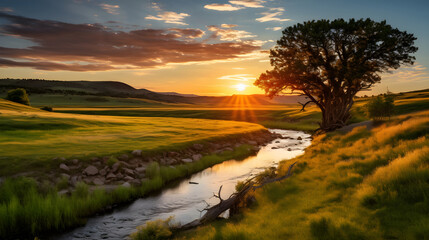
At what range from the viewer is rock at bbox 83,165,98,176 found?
17.8 meters

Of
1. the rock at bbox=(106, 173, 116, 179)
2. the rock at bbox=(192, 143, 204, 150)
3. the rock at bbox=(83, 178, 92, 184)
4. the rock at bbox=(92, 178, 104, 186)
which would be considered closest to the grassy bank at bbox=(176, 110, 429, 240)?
the rock at bbox=(92, 178, 104, 186)

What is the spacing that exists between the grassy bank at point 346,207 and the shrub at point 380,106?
1824 cm

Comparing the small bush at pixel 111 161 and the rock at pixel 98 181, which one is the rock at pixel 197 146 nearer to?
the small bush at pixel 111 161

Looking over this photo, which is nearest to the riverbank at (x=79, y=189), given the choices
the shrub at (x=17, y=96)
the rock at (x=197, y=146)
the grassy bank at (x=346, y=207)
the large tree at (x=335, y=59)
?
the rock at (x=197, y=146)

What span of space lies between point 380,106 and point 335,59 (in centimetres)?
954

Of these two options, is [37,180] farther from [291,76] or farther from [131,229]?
[291,76]

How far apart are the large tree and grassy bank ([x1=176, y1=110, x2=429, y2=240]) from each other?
22.5 meters

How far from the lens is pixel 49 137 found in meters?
25.9

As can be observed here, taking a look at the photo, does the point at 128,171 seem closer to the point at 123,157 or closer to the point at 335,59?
the point at 123,157

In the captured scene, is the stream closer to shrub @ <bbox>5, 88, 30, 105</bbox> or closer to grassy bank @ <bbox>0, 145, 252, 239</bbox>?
grassy bank @ <bbox>0, 145, 252, 239</bbox>

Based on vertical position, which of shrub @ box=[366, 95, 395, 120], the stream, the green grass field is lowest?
the stream

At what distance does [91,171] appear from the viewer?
1802 centimetres

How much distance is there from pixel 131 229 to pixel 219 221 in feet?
14.9

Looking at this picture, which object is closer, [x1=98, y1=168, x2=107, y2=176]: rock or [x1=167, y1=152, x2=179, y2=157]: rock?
[x1=98, y1=168, x2=107, y2=176]: rock
